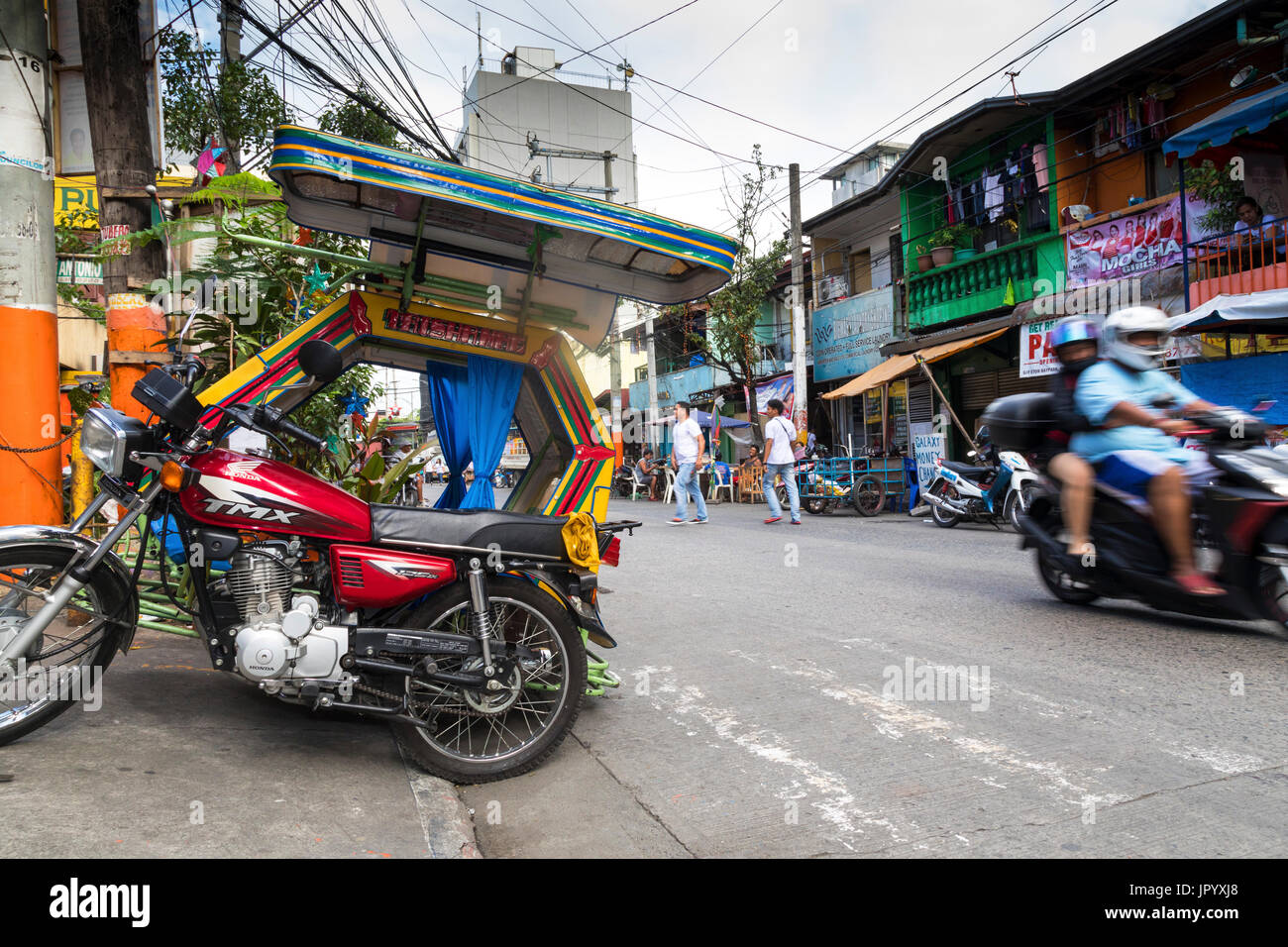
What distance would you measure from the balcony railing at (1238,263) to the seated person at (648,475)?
16.4 m

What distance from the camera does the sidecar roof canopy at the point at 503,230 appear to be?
11.3 feet

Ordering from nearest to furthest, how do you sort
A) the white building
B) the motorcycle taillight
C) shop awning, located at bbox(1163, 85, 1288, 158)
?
the motorcycle taillight, shop awning, located at bbox(1163, 85, 1288, 158), the white building

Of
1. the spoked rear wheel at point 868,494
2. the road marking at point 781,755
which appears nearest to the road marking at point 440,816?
the road marking at point 781,755

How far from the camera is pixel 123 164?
570cm

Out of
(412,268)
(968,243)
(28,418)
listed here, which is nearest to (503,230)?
(412,268)

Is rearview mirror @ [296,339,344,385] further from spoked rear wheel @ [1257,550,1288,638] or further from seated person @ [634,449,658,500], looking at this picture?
seated person @ [634,449,658,500]

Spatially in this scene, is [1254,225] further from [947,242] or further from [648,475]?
[648,475]

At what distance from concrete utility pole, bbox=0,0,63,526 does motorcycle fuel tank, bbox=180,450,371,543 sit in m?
2.43

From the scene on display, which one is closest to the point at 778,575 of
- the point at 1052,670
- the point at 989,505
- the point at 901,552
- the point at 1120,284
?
the point at 901,552

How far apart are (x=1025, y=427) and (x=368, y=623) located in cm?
448

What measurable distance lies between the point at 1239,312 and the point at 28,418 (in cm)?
1185

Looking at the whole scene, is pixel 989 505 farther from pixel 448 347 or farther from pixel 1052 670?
pixel 448 347

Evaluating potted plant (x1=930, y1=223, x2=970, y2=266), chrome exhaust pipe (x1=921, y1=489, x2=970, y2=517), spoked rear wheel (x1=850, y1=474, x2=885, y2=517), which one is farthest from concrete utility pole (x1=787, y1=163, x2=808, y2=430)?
chrome exhaust pipe (x1=921, y1=489, x2=970, y2=517)

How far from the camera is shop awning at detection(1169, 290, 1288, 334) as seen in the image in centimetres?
1019
